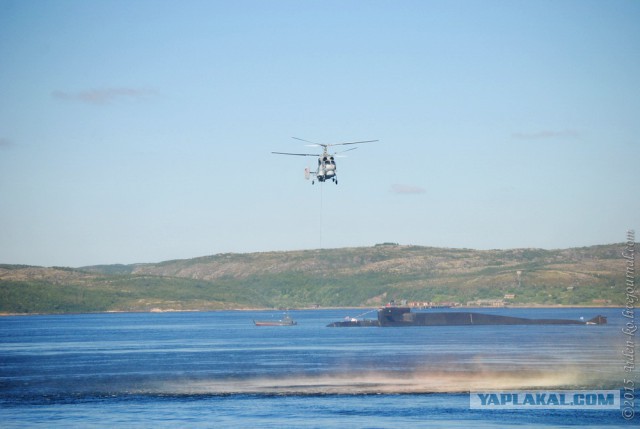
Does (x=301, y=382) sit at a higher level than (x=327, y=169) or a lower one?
lower

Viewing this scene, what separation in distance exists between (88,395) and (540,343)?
86.6m

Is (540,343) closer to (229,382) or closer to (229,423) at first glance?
(229,382)

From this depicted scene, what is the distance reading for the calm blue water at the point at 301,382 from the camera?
76875mm

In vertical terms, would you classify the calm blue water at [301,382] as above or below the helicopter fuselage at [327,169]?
below

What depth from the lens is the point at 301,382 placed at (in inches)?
3947

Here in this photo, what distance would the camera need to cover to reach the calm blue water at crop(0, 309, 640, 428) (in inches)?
→ 3027

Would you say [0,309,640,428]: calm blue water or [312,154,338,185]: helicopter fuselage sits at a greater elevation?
[312,154,338,185]: helicopter fuselage

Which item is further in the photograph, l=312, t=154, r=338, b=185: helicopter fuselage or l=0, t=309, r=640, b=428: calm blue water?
l=312, t=154, r=338, b=185: helicopter fuselage

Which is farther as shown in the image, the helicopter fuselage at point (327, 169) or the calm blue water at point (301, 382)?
the helicopter fuselage at point (327, 169)

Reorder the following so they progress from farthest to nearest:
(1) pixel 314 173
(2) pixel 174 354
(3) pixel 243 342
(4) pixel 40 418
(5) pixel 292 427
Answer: (3) pixel 243 342 → (2) pixel 174 354 → (1) pixel 314 173 → (4) pixel 40 418 → (5) pixel 292 427

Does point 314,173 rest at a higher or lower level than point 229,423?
higher

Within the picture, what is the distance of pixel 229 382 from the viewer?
332 ft

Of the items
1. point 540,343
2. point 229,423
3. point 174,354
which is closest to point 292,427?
point 229,423

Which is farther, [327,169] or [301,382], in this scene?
[301,382]
